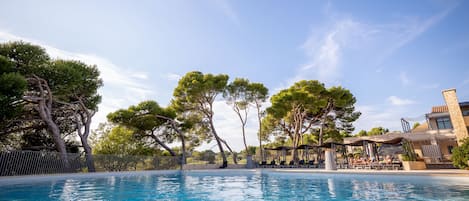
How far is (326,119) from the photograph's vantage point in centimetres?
2378

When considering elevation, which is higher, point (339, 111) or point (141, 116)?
point (339, 111)

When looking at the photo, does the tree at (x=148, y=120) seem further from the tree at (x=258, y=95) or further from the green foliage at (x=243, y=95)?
the tree at (x=258, y=95)

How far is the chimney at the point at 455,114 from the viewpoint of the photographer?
37.4 ft

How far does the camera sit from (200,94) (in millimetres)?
21000

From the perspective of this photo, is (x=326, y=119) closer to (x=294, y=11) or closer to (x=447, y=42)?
(x=447, y=42)

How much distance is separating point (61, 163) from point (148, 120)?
25.8 ft

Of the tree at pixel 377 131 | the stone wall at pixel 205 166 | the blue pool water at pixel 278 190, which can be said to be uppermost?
the tree at pixel 377 131

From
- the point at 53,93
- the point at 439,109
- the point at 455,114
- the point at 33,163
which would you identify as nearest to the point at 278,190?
the point at 455,114

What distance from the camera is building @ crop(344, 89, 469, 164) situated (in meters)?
11.7

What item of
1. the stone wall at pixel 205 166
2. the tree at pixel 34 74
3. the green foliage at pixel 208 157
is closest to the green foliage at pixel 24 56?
the tree at pixel 34 74

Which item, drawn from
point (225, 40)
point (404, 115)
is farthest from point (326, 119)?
point (225, 40)

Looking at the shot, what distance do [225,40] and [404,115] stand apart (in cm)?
1697

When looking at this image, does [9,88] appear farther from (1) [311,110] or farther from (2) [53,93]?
(1) [311,110]

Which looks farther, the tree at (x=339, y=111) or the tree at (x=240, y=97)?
the tree at (x=240, y=97)
